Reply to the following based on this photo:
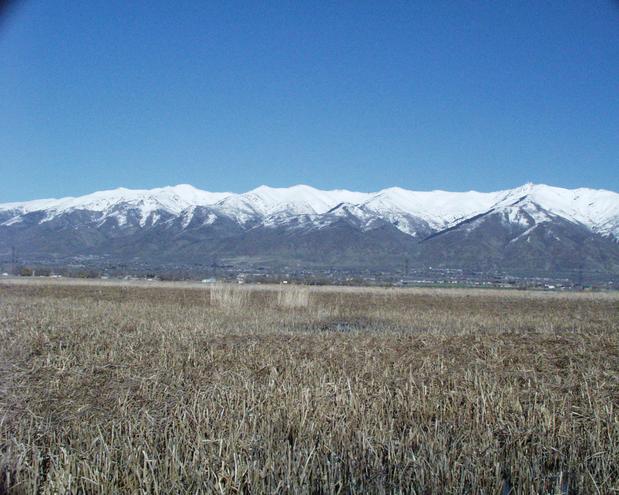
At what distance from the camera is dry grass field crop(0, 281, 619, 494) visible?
270 inches

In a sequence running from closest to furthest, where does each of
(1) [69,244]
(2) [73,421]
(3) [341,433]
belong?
(3) [341,433], (2) [73,421], (1) [69,244]

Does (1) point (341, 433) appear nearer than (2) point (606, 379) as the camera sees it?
Yes

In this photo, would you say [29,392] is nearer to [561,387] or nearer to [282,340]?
[282,340]

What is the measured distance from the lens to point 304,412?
8.98 meters

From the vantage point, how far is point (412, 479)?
6.91m

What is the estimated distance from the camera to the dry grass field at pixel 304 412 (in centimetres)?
685

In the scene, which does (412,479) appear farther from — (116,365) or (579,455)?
(116,365)

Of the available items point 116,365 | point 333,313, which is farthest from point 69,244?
point 116,365

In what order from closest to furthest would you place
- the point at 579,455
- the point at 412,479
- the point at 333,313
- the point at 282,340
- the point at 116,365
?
the point at 412,479 < the point at 579,455 < the point at 116,365 < the point at 282,340 < the point at 333,313

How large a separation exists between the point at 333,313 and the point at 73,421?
19225 millimetres

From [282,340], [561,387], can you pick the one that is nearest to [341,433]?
[561,387]

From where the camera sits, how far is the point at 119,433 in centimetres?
810

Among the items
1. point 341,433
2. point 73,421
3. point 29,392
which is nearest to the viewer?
point 341,433

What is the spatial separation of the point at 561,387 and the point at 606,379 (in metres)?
1.10
